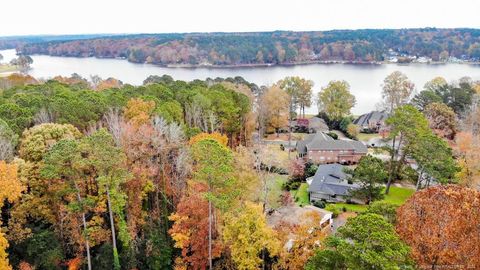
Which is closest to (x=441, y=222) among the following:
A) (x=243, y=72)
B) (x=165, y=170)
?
(x=165, y=170)

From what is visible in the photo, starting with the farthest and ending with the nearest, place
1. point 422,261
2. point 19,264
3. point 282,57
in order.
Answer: point 282,57 < point 19,264 < point 422,261

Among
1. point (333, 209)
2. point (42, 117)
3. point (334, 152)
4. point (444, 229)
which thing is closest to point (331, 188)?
point (333, 209)

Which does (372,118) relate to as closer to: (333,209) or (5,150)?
(333,209)

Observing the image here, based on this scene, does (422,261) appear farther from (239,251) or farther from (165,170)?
(165,170)

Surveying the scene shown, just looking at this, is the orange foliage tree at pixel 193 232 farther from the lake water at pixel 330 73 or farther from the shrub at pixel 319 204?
the lake water at pixel 330 73

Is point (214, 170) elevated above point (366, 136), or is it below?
above

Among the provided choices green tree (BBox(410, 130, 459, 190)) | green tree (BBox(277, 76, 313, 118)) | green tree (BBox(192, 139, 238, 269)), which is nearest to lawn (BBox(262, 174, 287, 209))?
green tree (BBox(192, 139, 238, 269))
